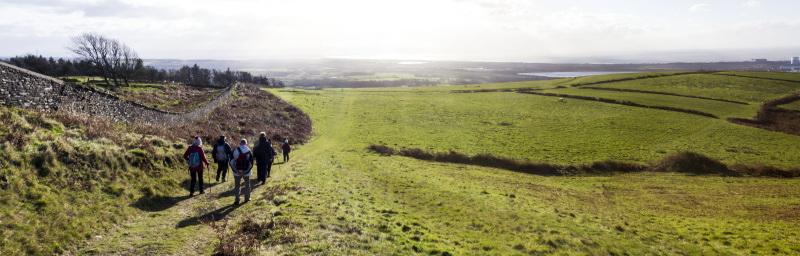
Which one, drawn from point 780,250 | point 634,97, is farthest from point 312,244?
point 634,97

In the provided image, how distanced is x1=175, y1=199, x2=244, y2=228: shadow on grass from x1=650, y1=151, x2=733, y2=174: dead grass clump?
1579 inches

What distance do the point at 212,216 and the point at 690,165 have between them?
148 ft

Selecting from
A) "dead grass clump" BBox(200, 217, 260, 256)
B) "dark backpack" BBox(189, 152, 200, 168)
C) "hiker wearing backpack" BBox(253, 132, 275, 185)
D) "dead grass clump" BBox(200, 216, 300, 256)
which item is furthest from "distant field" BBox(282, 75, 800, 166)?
"dead grass clump" BBox(200, 217, 260, 256)

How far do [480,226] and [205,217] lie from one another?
1356 cm

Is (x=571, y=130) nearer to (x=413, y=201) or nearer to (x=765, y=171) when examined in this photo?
(x=765, y=171)

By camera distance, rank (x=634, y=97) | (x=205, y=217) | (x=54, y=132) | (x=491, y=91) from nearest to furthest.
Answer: (x=205, y=217) → (x=54, y=132) → (x=634, y=97) → (x=491, y=91)

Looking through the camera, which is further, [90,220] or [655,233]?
[655,233]

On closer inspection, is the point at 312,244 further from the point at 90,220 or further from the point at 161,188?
the point at 161,188

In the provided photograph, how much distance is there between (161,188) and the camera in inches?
655

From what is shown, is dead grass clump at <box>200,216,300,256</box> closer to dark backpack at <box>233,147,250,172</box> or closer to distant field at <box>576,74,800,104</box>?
dark backpack at <box>233,147,250,172</box>

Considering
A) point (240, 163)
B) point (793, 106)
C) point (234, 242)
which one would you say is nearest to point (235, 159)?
point (240, 163)

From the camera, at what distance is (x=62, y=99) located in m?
20.8

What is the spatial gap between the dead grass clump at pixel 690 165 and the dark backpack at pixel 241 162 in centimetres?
3950

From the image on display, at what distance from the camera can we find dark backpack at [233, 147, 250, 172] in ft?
52.5
